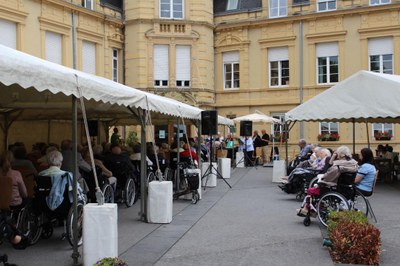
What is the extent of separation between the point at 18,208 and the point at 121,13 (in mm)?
21145

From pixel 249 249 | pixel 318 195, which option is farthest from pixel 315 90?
pixel 249 249

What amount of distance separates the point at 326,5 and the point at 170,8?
8.01m

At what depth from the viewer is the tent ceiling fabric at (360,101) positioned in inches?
506

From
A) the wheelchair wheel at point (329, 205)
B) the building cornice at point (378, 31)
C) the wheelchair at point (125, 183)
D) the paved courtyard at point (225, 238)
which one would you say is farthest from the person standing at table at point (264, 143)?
the wheelchair wheel at point (329, 205)

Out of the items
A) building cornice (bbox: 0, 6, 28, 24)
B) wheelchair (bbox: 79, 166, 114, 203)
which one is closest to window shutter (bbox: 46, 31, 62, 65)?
building cornice (bbox: 0, 6, 28, 24)

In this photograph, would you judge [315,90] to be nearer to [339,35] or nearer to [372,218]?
[339,35]

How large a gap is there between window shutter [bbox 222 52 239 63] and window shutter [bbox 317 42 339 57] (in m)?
4.41

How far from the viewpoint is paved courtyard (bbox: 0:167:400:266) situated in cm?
624

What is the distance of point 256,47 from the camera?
26.6 m

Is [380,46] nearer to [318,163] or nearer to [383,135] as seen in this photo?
[383,135]

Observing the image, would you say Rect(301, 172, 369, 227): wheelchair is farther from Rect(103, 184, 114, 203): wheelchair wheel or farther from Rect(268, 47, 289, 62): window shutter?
Rect(268, 47, 289, 62): window shutter

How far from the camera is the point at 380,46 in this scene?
2406cm

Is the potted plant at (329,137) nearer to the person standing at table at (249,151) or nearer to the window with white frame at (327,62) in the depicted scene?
the window with white frame at (327,62)

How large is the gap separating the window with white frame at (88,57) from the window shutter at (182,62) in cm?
432
